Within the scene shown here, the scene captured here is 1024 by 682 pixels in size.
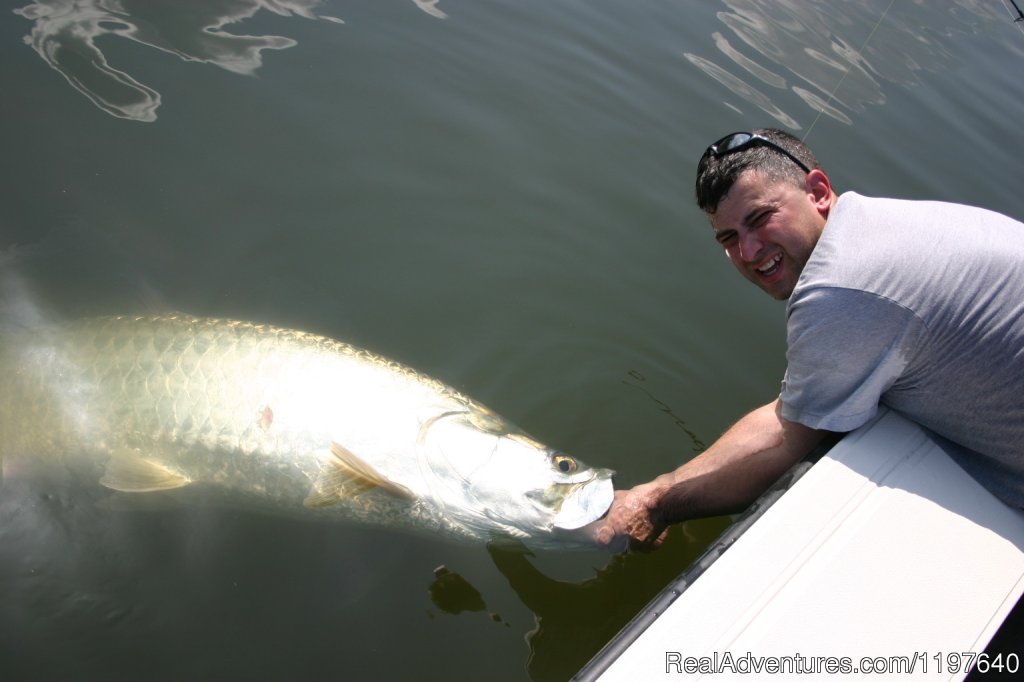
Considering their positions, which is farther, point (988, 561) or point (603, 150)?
point (603, 150)

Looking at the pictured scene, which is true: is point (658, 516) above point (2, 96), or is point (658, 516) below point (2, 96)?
above

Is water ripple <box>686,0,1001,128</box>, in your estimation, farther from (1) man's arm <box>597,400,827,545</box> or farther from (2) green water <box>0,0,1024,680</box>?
(1) man's arm <box>597,400,827,545</box>

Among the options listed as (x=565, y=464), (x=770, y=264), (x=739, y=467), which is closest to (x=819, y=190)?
(x=770, y=264)

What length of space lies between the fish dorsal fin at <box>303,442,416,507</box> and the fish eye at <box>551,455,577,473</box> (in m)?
0.68

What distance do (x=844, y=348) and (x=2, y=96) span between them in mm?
5260

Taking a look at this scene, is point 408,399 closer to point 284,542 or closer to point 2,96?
point 284,542

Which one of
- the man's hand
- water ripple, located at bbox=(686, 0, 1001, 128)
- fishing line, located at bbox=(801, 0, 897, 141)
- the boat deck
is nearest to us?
the boat deck

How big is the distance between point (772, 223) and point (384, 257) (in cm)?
261

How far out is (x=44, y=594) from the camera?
2969 millimetres

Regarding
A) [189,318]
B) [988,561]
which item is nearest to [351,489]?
[189,318]

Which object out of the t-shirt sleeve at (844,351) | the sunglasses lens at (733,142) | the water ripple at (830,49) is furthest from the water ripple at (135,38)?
the water ripple at (830,49)

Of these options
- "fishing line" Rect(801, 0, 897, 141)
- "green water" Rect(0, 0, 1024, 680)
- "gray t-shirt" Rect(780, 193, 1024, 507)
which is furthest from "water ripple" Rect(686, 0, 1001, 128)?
"gray t-shirt" Rect(780, 193, 1024, 507)

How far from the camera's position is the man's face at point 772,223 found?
2.91 metres

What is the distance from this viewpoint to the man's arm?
2.84m
